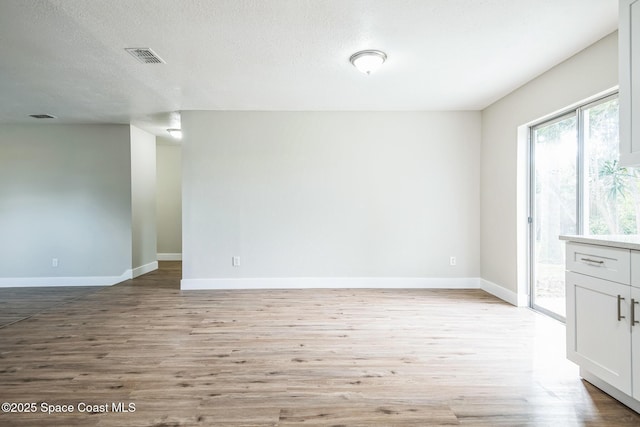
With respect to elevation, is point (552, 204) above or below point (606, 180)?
below

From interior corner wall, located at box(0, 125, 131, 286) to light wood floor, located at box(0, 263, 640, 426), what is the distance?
1585mm

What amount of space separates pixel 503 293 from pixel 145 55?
4.83 m

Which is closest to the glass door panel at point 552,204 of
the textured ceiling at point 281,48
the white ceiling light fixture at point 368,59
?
the textured ceiling at point 281,48

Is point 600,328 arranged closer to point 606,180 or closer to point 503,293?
point 606,180

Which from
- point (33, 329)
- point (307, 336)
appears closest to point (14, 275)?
point (33, 329)

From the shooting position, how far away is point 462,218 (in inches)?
187

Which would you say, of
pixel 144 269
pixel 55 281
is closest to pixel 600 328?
pixel 144 269

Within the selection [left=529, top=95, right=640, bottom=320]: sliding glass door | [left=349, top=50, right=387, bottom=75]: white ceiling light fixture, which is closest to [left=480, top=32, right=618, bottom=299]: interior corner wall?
[left=529, top=95, right=640, bottom=320]: sliding glass door

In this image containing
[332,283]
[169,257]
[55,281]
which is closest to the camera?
[332,283]

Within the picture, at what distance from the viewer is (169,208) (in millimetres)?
7621

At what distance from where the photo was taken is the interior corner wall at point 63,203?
17.0ft

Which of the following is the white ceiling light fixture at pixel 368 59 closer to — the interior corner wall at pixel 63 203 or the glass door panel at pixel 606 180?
the glass door panel at pixel 606 180

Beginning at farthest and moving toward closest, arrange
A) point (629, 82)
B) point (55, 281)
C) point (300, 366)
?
point (55, 281)
point (300, 366)
point (629, 82)

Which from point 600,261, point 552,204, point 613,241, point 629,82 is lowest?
point 600,261
